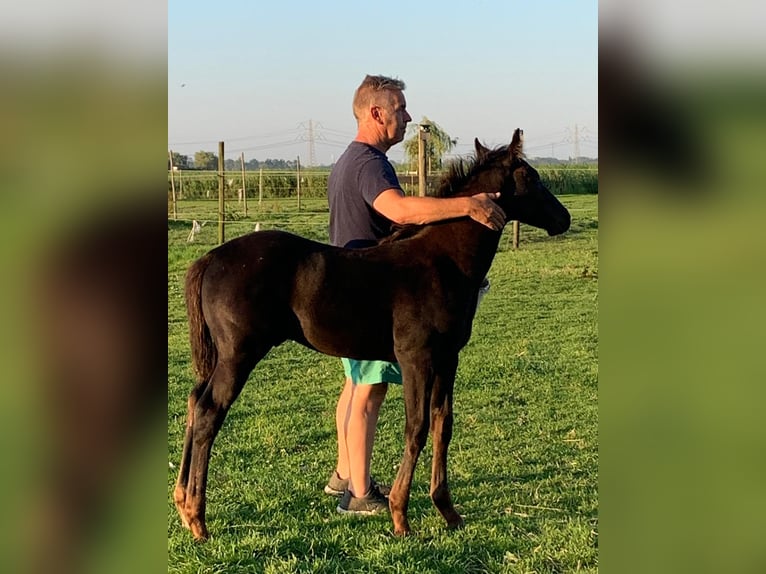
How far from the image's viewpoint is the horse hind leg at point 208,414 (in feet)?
12.0

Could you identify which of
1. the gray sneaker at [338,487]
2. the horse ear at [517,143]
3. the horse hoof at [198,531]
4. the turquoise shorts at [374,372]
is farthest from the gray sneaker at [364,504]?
the horse ear at [517,143]

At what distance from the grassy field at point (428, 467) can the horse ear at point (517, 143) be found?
2.06 m

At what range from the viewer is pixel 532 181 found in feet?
12.9

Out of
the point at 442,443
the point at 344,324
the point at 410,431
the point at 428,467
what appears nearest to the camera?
the point at 344,324

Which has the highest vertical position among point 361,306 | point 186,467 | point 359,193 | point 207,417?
point 359,193

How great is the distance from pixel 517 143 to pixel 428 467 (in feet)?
7.97

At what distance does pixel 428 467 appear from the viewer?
5090 millimetres

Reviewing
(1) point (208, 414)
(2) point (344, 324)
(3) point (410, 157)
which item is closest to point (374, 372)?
(2) point (344, 324)

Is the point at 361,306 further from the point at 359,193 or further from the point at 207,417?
the point at 207,417

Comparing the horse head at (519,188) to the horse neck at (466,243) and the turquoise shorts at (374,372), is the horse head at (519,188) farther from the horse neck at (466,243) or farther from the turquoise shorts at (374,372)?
the turquoise shorts at (374,372)

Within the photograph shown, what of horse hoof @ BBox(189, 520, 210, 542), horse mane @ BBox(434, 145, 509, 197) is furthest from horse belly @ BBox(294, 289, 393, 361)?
horse hoof @ BBox(189, 520, 210, 542)

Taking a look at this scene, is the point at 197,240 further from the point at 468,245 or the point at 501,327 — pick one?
the point at 468,245
